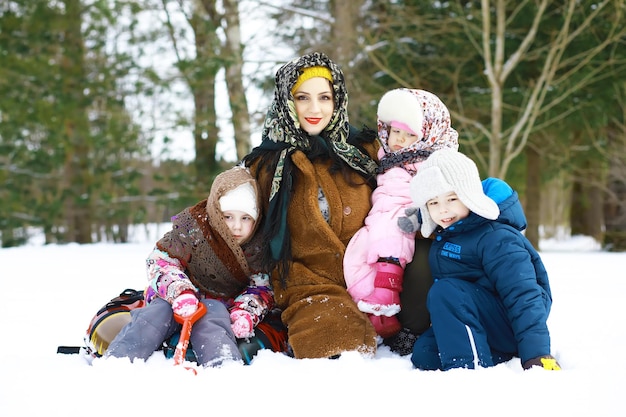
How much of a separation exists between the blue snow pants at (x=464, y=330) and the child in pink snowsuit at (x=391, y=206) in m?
Result: 0.24

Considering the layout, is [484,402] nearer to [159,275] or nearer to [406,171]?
A: [406,171]

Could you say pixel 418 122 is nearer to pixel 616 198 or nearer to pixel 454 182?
pixel 454 182

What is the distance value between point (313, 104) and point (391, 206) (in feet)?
2.11

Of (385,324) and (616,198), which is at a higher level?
(385,324)

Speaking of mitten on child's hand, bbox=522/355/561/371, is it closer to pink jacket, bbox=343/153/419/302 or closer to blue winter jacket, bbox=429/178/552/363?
blue winter jacket, bbox=429/178/552/363

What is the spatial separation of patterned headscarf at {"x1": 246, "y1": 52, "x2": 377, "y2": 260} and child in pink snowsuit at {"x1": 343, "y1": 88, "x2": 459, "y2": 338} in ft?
0.58

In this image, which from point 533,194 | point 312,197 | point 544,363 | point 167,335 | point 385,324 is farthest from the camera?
point 533,194

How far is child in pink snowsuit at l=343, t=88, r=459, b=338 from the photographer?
234 centimetres

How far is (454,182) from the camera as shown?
7.11 feet

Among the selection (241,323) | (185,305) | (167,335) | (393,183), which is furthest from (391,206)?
(167,335)

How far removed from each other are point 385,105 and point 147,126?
6.95 m

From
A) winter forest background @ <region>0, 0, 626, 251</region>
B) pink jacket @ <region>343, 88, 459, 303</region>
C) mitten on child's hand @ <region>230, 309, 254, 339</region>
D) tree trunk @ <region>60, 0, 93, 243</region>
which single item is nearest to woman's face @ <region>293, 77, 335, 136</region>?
pink jacket @ <region>343, 88, 459, 303</region>

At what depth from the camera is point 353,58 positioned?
8680 millimetres

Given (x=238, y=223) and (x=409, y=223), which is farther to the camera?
(x=238, y=223)
